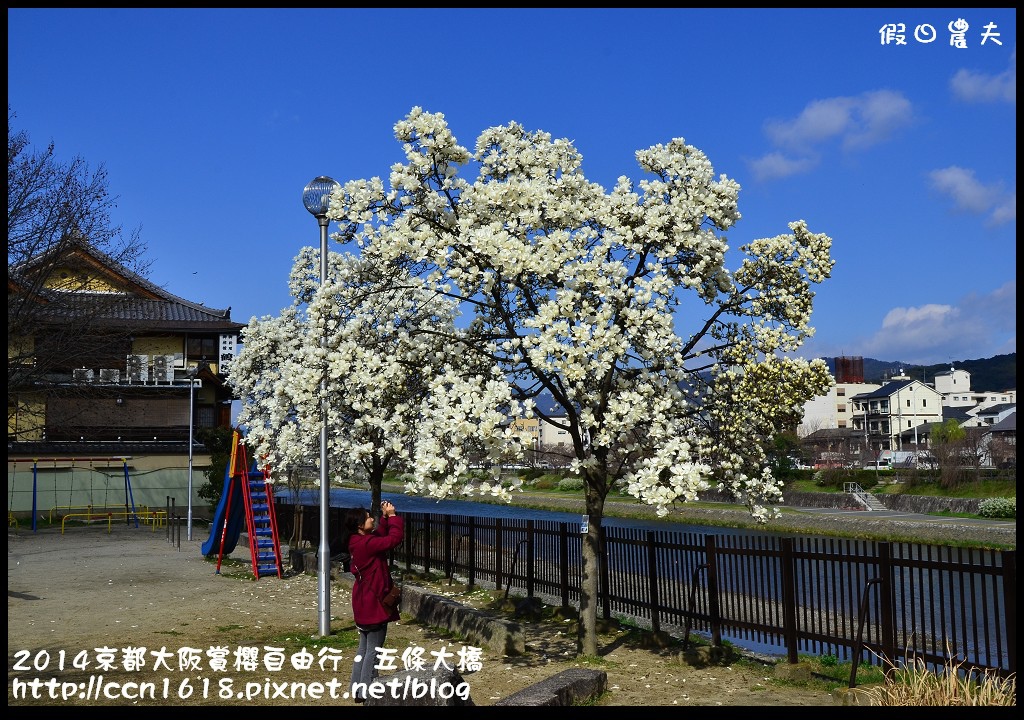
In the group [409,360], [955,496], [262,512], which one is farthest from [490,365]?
[955,496]

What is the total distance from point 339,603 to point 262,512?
7194mm

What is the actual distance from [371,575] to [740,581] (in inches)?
236

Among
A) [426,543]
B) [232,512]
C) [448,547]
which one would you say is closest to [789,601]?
[448,547]

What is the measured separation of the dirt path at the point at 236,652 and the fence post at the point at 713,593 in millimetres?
552

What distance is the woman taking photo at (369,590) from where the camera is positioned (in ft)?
28.7

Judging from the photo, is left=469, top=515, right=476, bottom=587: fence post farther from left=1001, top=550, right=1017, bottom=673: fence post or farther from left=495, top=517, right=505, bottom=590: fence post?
left=1001, top=550, right=1017, bottom=673: fence post

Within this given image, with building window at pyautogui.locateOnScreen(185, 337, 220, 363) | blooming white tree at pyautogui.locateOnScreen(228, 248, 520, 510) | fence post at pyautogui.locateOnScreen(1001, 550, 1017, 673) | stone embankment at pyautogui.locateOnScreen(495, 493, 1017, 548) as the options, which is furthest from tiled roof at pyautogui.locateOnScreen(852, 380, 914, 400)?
fence post at pyautogui.locateOnScreen(1001, 550, 1017, 673)

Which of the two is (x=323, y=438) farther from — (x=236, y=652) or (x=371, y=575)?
(x=371, y=575)

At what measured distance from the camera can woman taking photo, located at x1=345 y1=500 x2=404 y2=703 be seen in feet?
28.7

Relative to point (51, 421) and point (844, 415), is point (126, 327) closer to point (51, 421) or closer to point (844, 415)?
point (51, 421)

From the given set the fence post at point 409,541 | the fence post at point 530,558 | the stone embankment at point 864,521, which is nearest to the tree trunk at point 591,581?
the fence post at point 530,558

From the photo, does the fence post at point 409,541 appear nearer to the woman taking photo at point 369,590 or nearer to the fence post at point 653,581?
the fence post at point 653,581

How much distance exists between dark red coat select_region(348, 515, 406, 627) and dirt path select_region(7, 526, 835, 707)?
1.02 metres

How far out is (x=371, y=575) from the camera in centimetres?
895
